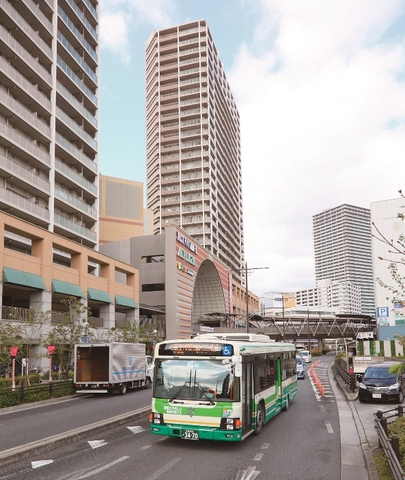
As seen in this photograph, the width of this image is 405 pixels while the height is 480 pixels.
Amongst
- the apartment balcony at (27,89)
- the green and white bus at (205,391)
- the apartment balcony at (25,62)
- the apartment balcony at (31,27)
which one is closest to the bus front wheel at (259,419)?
the green and white bus at (205,391)

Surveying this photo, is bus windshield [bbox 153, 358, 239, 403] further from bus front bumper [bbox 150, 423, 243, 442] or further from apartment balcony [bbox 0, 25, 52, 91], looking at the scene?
apartment balcony [bbox 0, 25, 52, 91]

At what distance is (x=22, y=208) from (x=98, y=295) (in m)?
11.1

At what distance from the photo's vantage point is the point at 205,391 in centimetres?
1241

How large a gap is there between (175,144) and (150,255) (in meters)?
48.5

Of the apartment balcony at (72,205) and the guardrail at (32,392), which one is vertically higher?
the apartment balcony at (72,205)

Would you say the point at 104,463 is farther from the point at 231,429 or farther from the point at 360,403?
the point at 360,403

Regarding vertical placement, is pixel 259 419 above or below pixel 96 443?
above

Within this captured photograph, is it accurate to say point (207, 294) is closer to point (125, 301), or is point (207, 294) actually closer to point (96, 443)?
Result: point (125, 301)

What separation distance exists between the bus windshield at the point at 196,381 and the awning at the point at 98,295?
35.2 m

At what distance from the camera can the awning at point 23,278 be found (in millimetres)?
34656

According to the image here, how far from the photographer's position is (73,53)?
5750cm

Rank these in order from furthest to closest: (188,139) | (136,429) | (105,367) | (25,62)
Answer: (188,139) < (25,62) < (105,367) < (136,429)

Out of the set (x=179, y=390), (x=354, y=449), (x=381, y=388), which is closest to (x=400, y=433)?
(x=354, y=449)

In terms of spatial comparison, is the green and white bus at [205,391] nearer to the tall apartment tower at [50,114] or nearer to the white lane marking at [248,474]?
the white lane marking at [248,474]
